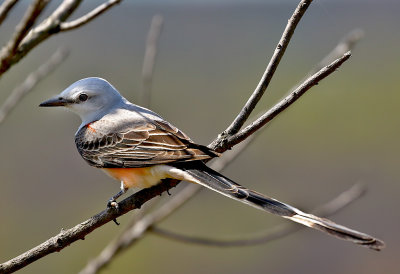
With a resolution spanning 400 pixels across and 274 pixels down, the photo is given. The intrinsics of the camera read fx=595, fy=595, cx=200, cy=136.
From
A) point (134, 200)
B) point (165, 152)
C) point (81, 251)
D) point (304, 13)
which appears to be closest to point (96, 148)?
point (165, 152)

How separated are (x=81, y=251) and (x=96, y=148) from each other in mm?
5910

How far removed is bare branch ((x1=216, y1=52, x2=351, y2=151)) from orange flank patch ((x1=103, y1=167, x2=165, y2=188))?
2.16 feet

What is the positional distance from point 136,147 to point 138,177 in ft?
0.95

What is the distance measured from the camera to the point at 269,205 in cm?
288

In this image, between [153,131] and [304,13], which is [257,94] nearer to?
[304,13]

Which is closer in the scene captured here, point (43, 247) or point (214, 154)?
point (43, 247)

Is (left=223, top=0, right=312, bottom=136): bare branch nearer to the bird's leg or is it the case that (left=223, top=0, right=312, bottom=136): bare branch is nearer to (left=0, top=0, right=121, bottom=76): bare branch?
the bird's leg

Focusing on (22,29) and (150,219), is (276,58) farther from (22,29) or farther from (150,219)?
(150,219)

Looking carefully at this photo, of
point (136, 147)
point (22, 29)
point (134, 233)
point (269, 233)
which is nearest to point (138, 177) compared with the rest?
point (136, 147)

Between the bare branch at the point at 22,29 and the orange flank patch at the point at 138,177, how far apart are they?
1.38m

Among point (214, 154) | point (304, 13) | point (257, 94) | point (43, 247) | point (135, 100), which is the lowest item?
point (43, 247)

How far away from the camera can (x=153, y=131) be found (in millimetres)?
3869

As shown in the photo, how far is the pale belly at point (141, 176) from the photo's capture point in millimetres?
3527

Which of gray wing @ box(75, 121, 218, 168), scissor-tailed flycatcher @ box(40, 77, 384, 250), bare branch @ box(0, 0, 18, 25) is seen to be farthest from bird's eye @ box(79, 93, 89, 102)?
bare branch @ box(0, 0, 18, 25)
